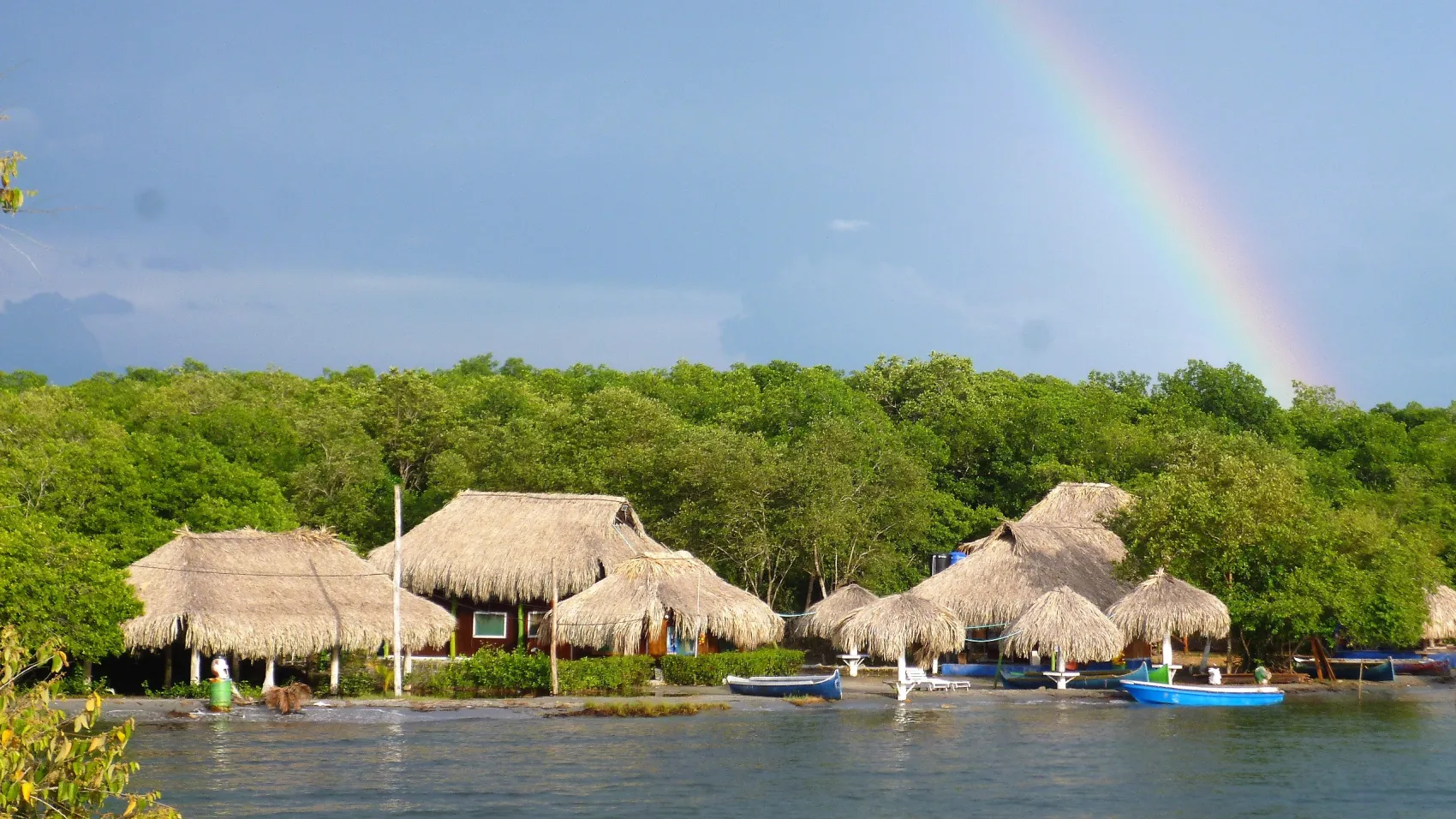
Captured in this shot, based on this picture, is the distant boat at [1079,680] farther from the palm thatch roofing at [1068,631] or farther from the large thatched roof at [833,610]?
the large thatched roof at [833,610]

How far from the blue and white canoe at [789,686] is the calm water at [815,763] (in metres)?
0.85

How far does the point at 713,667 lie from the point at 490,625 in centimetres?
706

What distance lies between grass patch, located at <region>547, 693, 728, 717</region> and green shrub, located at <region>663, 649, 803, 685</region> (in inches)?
146

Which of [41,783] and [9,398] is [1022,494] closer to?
[9,398]

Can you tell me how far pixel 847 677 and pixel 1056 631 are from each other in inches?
237

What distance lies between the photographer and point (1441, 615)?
37.6m

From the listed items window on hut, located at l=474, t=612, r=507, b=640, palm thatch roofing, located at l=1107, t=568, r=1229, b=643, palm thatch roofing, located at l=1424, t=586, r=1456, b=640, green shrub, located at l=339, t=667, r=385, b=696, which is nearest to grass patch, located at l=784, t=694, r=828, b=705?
palm thatch roofing, located at l=1107, t=568, r=1229, b=643

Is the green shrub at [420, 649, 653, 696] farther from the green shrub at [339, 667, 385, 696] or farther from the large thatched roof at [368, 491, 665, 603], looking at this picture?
the large thatched roof at [368, 491, 665, 603]

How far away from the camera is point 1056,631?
3117cm

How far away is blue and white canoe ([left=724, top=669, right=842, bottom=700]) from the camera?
29359mm

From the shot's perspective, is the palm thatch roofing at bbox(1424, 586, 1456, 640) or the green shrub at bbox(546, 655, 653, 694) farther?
the palm thatch roofing at bbox(1424, 586, 1456, 640)

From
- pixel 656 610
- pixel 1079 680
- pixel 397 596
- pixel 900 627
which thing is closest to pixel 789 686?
pixel 900 627

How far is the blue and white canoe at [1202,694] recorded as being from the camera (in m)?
29.5

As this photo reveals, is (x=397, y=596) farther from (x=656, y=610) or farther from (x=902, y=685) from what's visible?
(x=902, y=685)
